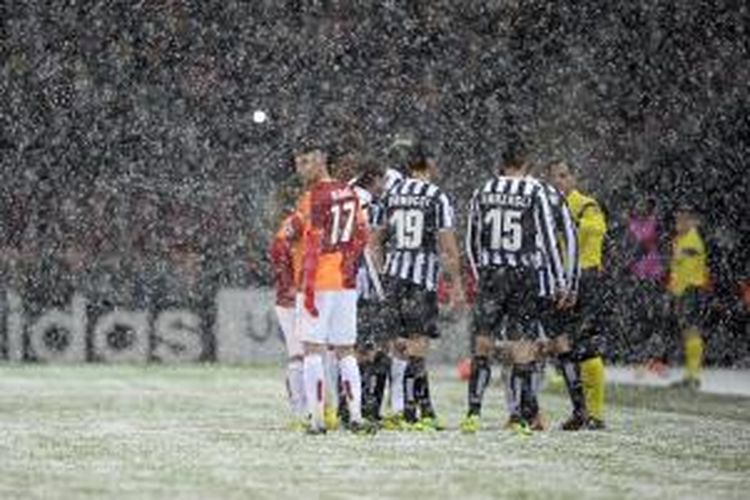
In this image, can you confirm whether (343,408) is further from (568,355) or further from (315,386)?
(568,355)

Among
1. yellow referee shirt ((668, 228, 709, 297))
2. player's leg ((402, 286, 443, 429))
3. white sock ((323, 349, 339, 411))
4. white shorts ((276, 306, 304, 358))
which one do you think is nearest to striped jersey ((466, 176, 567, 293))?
player's leg ((402, 286, 443, 429))

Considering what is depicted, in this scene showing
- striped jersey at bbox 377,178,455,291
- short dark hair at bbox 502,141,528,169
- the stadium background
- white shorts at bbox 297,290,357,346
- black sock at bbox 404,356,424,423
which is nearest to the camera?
white shorts at bbox 297,290,357,346

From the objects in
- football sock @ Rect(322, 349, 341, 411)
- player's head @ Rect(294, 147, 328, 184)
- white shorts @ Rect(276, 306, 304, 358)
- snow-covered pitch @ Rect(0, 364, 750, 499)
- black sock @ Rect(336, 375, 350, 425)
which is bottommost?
snow-covered pitch @ Rect(0, 364, 750, 499)

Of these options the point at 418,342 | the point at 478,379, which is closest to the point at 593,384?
the point at 478,379

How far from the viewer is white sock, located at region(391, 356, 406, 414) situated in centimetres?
1733

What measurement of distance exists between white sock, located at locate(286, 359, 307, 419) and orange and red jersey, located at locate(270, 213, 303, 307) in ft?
1.57

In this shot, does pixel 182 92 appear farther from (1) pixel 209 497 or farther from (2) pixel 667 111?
(1) pixel 209 497

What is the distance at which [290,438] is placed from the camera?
15523 millimetres

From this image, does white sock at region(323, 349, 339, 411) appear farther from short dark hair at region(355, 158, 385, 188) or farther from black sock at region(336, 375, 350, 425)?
short dark hair at region(355, 158, 385, 188)

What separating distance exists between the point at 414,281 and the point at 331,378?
1364mm

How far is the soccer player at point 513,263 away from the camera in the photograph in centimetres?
1628

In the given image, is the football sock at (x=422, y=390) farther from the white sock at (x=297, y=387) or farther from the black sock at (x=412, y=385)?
the white sock at (x=297, y=387)

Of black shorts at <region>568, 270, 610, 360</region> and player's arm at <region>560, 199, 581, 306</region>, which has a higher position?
player's arm at <region>560, 199, 581, 306</region>

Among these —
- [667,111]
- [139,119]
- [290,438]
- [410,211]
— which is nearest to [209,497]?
[290,438]
